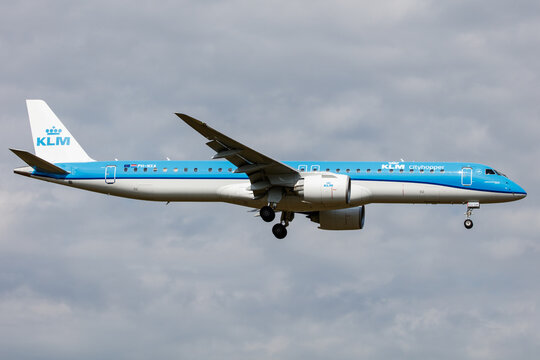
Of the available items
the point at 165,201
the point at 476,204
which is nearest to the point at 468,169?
the point at 476,204

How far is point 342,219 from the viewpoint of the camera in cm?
5122

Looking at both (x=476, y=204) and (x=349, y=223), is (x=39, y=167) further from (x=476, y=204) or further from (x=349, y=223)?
(x=476, y=204)

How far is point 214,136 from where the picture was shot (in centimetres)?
4303

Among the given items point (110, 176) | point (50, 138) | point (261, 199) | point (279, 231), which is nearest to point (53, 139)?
point (50, 138)

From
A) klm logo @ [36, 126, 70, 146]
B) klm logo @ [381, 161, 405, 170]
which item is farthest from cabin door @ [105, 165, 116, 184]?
klm logo @ [381, 161, 405, 170]

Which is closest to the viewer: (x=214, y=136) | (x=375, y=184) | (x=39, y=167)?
(x=214, y=136)

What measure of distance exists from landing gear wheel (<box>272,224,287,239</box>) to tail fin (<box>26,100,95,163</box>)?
464 inches

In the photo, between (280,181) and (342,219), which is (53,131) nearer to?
(280,181)

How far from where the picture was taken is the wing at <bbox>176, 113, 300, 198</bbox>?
43.4 metres

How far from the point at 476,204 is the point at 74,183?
22.8 m

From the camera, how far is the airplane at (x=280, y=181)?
45.5m

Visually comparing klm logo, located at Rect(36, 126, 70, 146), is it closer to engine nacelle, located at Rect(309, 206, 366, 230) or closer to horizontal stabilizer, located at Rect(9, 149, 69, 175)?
horizontal stabilizer, located at Rect(9, 149, 69, 175)

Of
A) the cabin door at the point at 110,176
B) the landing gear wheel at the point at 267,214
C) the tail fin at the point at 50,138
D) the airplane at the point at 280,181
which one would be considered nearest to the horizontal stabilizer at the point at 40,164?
the airplane at the point at 280,181

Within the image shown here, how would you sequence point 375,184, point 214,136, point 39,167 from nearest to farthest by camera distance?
point 214,136 < point 375,184 < point 39,167
